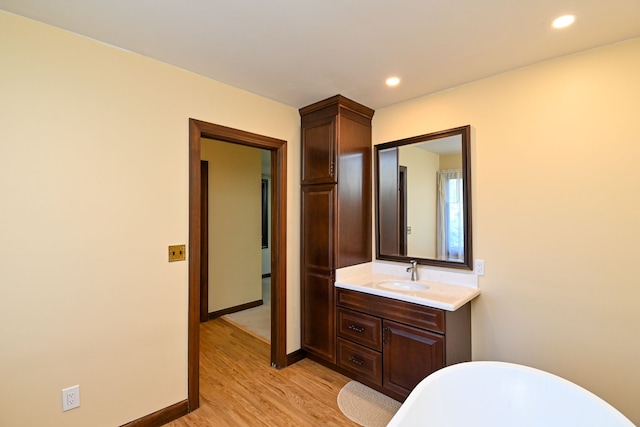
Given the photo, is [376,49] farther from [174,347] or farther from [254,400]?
[254,400]

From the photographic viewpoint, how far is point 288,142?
2.89 meters

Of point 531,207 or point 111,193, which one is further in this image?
point 531,207

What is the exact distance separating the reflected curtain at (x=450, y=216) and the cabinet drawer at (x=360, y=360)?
1000mm

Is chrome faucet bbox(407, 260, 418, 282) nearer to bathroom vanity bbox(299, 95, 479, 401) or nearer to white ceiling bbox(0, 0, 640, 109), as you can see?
bathroom vanity bbox(299, 95, 479, 401)

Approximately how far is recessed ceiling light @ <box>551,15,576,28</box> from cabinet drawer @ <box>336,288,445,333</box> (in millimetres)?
1814

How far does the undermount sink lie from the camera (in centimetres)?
255

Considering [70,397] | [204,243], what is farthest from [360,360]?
[204,243]

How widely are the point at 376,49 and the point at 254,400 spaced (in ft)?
8.80

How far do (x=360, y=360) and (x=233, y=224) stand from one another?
2615 mm

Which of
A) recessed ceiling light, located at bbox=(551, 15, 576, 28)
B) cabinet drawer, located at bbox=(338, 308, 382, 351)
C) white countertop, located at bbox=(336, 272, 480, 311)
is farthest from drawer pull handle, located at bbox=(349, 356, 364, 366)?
recessed ceiling light, located at bbox=(551, 15, 576, 28)

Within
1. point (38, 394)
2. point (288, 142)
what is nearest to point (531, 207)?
point (288, 142)

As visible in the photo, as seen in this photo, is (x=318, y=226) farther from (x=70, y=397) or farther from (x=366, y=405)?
(x=70, y=397)

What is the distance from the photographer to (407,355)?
86.2 inches

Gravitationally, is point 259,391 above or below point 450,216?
below
